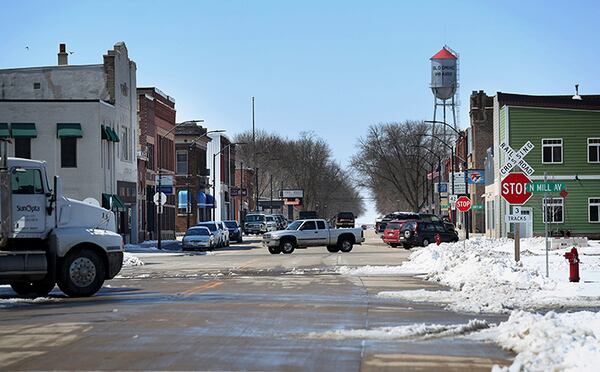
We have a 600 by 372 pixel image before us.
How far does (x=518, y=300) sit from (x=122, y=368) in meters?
11.5

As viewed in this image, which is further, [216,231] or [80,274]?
[216,231]

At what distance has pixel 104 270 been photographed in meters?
23.9

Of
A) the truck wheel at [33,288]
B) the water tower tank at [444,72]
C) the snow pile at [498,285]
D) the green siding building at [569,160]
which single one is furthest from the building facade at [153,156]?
the truck wheel at [33,288]

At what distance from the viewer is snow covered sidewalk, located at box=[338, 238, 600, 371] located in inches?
447

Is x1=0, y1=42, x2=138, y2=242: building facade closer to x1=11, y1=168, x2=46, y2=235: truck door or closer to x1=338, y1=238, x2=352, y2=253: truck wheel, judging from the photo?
x1=338, y1=238, x2=352, y2=253: truck wheel

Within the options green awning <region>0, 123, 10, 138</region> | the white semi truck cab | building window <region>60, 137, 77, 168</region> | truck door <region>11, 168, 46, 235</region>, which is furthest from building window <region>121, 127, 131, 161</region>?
truck door <region>11, 168, 46, 235</region>

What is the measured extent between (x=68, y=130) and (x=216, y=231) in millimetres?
11177

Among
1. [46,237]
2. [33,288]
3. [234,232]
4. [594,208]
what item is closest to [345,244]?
[594,208]

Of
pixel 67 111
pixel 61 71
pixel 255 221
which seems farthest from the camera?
pixel 255 221

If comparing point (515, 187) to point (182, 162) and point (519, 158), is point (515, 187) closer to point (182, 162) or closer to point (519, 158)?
point (519, 158)

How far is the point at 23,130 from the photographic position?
191 feet

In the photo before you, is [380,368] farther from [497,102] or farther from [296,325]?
[497,102]

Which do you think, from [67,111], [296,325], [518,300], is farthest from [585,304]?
[67,111]

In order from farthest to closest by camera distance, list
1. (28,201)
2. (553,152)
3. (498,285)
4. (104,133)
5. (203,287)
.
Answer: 1. (553,152)
2. (104,133)
3. (203,287)
4. (498,285)
5. (28,201)
